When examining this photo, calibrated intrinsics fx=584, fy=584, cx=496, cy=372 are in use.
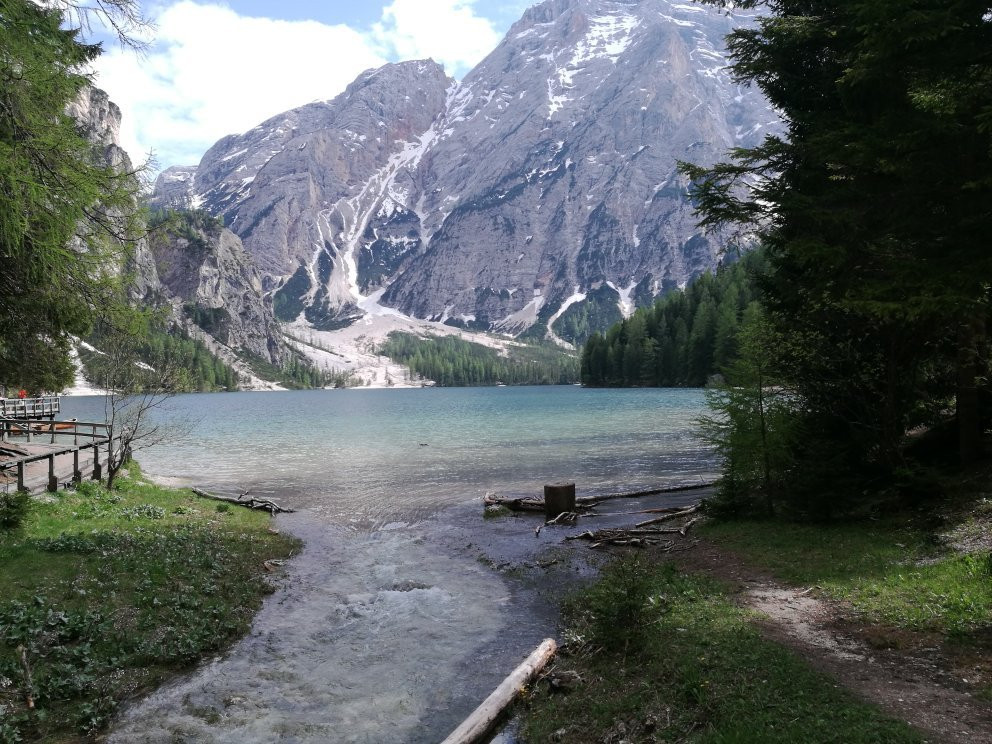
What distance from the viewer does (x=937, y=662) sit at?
753 cm

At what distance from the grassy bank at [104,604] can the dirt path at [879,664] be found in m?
Result: 10.2

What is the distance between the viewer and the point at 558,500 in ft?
73.4

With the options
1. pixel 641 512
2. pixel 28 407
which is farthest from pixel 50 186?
pixel 28 407

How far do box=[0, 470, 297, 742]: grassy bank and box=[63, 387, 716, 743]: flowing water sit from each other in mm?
646

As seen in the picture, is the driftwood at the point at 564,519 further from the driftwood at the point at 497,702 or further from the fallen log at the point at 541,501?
the driftwood at the point at 497,702

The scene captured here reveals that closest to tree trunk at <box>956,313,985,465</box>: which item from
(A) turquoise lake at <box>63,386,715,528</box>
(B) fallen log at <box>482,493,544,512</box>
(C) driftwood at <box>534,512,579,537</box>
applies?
(C) driftwood at <box>534,512,579,537</box>

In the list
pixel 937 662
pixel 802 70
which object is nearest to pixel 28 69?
pixel 937 662

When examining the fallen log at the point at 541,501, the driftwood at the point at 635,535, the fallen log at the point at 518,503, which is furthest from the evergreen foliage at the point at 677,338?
the driftwood at the point at 635,535

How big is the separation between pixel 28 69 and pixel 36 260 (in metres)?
2.96

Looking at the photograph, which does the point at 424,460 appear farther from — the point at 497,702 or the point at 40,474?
the point at 497,702

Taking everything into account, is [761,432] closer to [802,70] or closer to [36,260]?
[802,70]

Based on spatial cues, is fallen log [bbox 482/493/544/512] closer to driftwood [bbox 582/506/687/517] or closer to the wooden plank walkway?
driftwood [bbox 582/506/687/517]

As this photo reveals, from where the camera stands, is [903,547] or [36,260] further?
[903,547]

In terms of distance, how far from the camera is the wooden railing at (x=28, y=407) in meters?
38.4
